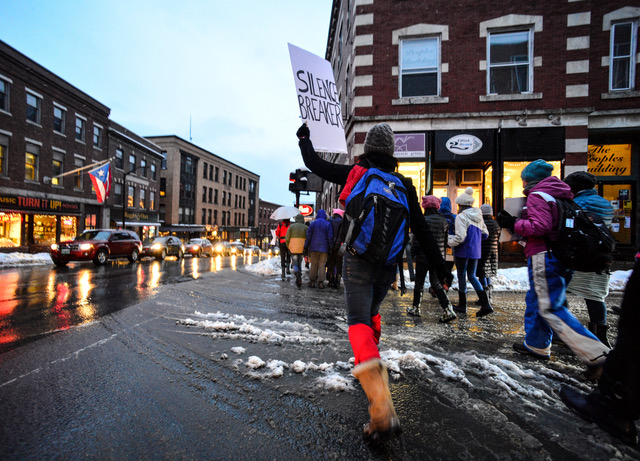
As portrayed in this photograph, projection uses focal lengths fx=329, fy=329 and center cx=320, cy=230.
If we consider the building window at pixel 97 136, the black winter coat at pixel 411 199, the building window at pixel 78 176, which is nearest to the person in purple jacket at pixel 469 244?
the black winter coat at pixel 411 199

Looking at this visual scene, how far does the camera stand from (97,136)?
93.8 feet

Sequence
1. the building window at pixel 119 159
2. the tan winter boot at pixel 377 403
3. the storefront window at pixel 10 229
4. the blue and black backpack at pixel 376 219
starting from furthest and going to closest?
the building window at pixel 119 159 < the storefront window at pixel 10 229 < the blue and black backpack at pixel 376 219 < the tan winter boot at pixel 377 403

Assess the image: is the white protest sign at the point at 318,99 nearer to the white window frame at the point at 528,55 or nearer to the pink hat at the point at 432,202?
the pink hat at the point at 432,202

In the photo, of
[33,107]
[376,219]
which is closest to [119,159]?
[33,107]

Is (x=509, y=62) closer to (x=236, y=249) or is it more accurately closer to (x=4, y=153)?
(x=4, y=153)

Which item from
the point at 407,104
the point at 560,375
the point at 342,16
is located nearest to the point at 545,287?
the point at 560,375

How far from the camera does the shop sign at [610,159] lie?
12070mm

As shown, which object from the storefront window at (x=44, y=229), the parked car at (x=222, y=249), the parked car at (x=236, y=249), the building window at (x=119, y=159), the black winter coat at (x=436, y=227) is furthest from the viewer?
the parked car at (x=236, y=249)

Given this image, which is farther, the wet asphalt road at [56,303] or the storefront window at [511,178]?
the storefront window at [511,178]

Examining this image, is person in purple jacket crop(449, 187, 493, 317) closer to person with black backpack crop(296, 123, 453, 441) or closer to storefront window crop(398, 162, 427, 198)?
person with black backpack crop(296, 123, 453, 441)

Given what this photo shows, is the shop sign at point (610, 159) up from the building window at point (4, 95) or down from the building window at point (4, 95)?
down

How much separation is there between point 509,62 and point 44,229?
29.2 m

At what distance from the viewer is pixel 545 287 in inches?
119

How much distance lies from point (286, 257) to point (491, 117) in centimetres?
856
